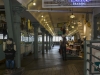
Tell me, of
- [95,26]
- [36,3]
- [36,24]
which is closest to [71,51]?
[36,24]

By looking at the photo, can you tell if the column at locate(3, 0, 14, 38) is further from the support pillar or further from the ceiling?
the ceiling

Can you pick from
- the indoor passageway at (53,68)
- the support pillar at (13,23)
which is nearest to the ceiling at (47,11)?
the support pillar at (13,23)

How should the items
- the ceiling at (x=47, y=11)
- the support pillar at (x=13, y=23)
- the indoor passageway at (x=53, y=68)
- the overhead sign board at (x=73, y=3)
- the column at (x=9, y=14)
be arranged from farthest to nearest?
the ceiling at (x=47, y=11) < the indoor passageway at (x=53, y=68) < the support pillar at (x=13, y=23) < the column at (x=9, y=14) < the overhead sign board at (x=73, y=3)

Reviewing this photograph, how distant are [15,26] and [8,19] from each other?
1.89 feet

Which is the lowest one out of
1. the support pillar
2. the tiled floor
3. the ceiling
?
the tiled floor

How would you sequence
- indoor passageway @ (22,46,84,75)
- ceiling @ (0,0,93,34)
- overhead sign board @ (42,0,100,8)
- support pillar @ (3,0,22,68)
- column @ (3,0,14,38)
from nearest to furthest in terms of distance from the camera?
overhead sign board @ (42,0,100,8), column @ (3,0,14,38), support pillar @ (3,0,22,68), indoor passageway @ (22,46,84,75), ceiling @ (0,0,93,34)

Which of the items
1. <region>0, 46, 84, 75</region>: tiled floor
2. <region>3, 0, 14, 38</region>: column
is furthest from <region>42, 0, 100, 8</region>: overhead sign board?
<region>0, 46, 84, 75</region>: tiled floor

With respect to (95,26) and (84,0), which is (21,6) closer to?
(84,0)

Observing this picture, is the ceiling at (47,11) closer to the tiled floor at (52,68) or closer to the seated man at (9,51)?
the seated man at (9,51)

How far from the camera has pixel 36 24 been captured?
14.1 metres

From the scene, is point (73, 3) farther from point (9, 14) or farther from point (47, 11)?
point (9, 14)

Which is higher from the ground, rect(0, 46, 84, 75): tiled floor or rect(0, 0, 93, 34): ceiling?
rect(0, 0, 93, 34): ceiling

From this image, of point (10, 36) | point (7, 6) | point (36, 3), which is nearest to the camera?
point (7, 6)

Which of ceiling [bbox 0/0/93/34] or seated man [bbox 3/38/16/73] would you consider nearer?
seated man [bbox 3/38/16/73]
